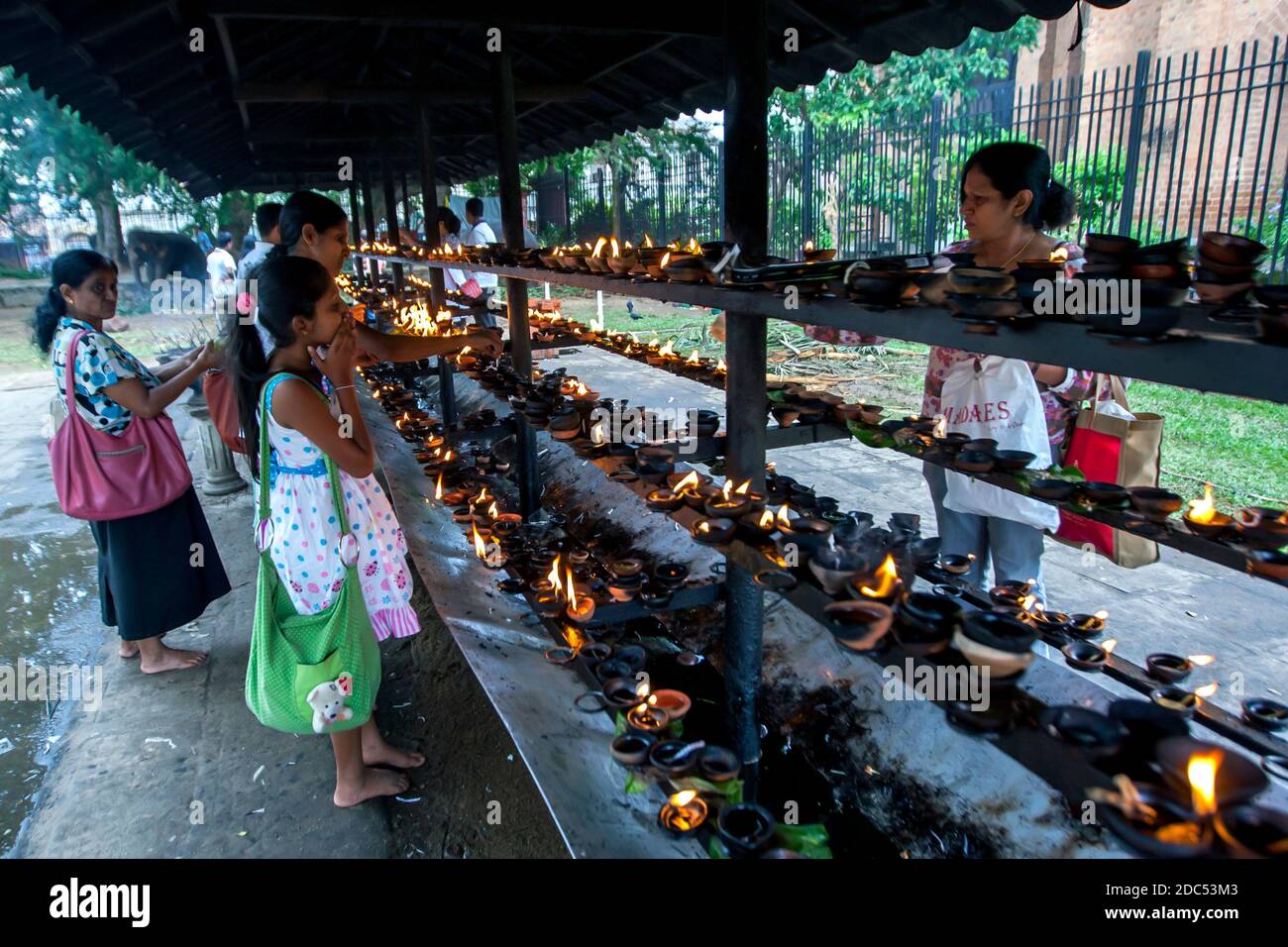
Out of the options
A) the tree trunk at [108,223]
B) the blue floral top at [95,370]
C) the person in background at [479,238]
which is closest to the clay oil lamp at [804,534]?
the blue floral top at [95,370]

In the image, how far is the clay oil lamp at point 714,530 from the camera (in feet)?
8.00

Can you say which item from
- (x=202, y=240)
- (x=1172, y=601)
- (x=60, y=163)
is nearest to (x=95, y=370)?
(x=1172, y=601)

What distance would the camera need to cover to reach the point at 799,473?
6363 millimetres

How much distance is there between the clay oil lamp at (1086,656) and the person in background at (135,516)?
3.72 m

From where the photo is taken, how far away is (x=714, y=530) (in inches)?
97.0

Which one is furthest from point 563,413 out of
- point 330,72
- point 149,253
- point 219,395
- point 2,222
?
point 2,222

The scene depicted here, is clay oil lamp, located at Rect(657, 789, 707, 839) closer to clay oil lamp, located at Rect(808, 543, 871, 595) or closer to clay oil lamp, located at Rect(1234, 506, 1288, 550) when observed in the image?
clay oil lamp, located at Rect(808, 543, 871, 595)

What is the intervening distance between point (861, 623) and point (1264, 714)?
1.67m

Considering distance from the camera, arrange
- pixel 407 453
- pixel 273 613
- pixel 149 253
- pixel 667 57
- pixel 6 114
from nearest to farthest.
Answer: pixel 273 613 → pixel 667 57 → pixel 407 453 → pixel 149 253 → pixel 6 114

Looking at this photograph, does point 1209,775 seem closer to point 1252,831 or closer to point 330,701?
point 1252,831

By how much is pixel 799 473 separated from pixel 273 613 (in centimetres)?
445

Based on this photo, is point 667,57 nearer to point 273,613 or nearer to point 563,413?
point 563,413
